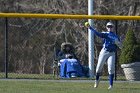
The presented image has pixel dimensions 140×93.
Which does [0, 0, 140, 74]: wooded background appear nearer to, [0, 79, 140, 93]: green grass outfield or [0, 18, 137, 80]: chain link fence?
[0, 18, 137, 80]: chain link fence

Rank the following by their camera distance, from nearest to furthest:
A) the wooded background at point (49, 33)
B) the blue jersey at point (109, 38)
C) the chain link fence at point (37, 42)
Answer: the blue jersey at point (109, 38), the wooded background at point (49, 33), the chain link fence at point (37, 42)

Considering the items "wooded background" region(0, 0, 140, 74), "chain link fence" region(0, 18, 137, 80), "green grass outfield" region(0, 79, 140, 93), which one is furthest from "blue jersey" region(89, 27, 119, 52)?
"chain link fence" region(0, 18, 137, 80)

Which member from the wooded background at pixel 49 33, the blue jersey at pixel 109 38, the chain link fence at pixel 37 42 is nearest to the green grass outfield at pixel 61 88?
the blue jersey at pixel 109 38

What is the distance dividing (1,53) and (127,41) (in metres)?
10.8

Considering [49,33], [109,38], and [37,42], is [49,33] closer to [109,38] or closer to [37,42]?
[37,42]

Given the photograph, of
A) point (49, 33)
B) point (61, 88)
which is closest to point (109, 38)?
point (61, 88)

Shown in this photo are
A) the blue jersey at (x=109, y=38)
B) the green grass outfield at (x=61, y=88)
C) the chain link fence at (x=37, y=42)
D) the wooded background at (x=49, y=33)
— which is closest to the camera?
the green grass outfield at (x=61, y=88)

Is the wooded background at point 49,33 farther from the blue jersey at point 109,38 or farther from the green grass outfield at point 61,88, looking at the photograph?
the blue jersey at point 109,38

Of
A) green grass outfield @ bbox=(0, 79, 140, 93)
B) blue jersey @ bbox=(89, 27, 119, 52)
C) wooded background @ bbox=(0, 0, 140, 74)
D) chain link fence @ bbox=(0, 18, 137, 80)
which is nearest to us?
green grass outfield @ bbox=(0, 79, 140, 93)

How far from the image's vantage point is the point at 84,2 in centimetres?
3238

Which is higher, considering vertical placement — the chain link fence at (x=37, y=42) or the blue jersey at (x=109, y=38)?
the blue jersey at (x=109, y=38)

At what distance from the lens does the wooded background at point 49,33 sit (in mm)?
30328

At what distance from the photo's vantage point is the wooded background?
99.5ft

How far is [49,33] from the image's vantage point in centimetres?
3155
